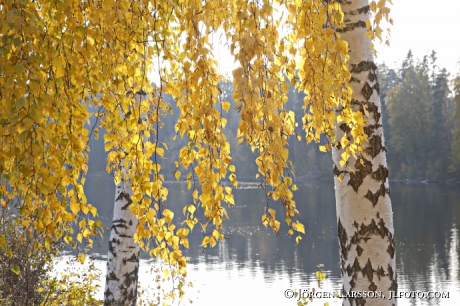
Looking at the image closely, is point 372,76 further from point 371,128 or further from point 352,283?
point 352,283

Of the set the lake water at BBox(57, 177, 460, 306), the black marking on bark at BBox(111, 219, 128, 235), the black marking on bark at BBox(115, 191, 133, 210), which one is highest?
the black marking on bark at BBox(115, 191, 133, 210)

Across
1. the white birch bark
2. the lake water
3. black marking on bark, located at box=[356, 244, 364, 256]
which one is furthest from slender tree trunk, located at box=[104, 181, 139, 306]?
the lake water

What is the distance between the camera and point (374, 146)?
2977 millimetres

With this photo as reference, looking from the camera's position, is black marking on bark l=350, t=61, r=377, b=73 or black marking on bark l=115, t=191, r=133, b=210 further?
black marking on bark l=115, t=191, r=133, b=210

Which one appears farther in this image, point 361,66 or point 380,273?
point 361,66

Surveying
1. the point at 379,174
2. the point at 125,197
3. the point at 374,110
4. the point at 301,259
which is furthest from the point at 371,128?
the point at 301,259

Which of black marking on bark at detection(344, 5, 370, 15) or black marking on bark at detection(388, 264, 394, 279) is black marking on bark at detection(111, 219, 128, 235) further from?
black marking on bark at detection(344, 5, 370, 15)

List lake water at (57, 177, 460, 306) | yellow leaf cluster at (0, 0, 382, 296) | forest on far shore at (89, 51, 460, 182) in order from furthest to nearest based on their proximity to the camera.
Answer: forest on far shore at (89, 51, 460, 182)
lake water at (57, 177, 460, 306)
yellow leaf cluster at (0, 0, 382, 296)

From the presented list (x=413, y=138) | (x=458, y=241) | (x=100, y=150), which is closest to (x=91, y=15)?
(x=458, y=241)

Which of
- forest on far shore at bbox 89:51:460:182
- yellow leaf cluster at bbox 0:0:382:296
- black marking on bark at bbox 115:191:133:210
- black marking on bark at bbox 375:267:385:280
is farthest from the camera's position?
forest on far shore at bbox 89:51:460:182

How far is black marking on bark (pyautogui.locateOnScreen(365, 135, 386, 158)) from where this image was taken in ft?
9.75

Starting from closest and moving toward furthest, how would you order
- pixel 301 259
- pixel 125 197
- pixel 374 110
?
pixel 374 110 → pixel 125 197 → pixel 301 259

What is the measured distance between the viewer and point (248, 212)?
2798 cm

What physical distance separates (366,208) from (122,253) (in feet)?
8.84
